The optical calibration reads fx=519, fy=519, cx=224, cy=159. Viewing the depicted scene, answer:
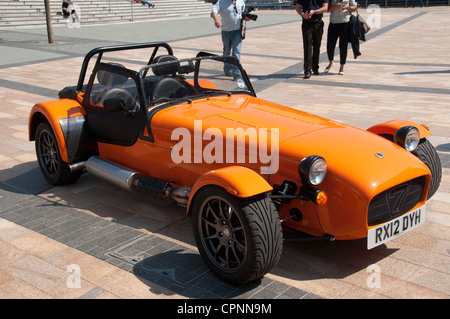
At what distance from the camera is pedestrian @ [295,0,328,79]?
10.9m

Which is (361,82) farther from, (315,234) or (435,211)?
(315,234)

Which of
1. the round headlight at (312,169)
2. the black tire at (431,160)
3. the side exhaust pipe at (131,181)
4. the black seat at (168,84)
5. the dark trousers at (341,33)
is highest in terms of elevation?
the dark trousers at (341,33)

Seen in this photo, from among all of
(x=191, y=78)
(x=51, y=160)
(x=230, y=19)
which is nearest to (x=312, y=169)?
(x=191, y=78)

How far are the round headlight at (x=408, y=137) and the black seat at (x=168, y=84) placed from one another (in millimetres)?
2018

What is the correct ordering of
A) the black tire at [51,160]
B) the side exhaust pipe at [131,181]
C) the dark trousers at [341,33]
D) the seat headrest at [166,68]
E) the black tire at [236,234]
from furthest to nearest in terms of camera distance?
the dark trousers at [341,33] < the black tire at [51,160] < the seat headrest at [166,68] < the side exhaust pipe at [131,181] < the black tire at [236,234]

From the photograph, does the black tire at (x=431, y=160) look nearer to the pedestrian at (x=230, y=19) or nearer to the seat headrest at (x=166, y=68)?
the seat headrest at (x=166, y=68)

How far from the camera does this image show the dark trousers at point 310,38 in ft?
36.4

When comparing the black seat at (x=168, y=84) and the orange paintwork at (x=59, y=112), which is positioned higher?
the black seat at (x=168, y=84)

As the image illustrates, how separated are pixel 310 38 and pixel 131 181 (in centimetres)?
745

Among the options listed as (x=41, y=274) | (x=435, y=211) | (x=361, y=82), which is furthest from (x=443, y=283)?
(x=361, y=82)

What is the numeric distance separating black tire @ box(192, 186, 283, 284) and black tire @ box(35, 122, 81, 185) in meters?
2.24

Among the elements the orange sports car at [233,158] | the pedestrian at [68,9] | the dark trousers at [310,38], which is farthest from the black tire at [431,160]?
the pedestrian at [68,9]

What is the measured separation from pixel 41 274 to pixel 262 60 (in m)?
11.1

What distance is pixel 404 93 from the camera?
9953 mm
